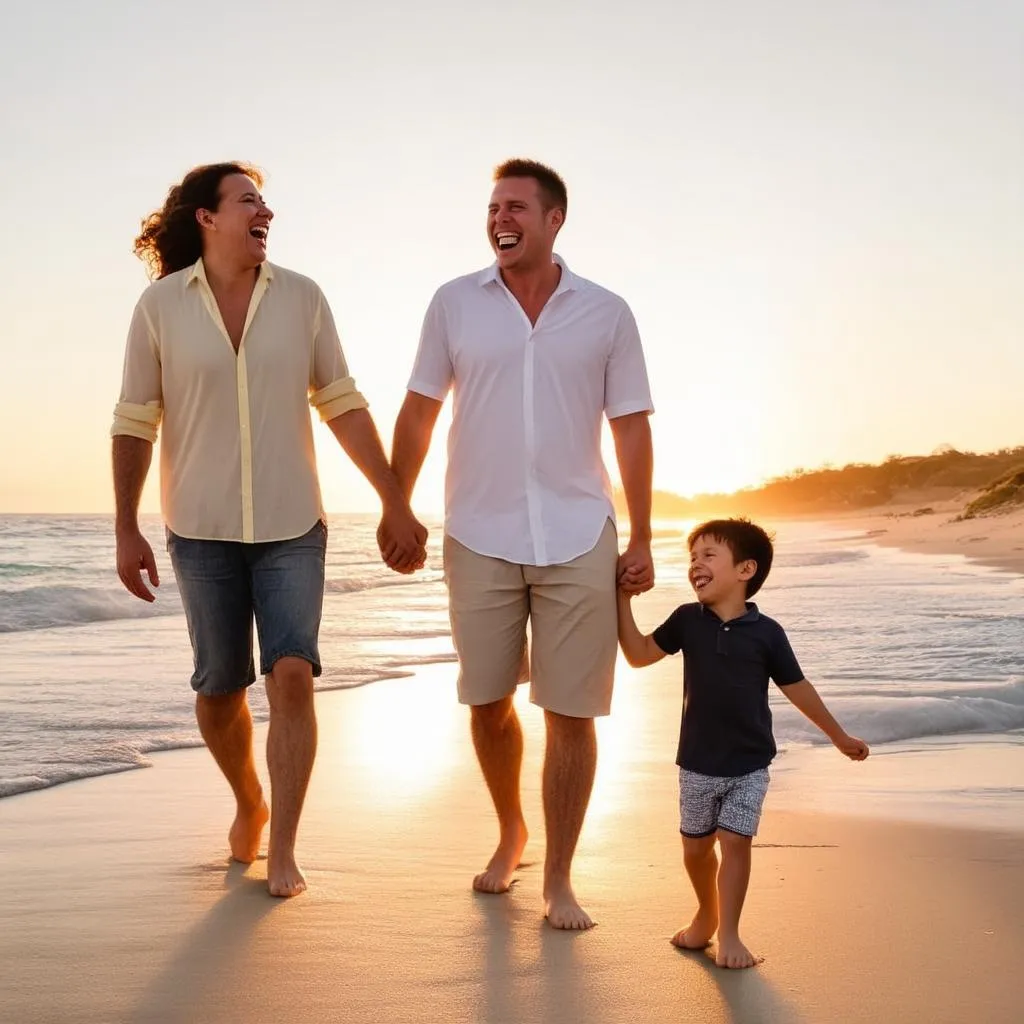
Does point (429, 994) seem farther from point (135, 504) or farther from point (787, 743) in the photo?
point (787, 743)

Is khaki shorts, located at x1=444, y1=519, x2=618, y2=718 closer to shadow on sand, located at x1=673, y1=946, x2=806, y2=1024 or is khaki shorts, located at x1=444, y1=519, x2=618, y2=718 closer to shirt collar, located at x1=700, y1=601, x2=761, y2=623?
shirt collar, located at x1=700, y1=601, x2=761, y2=623

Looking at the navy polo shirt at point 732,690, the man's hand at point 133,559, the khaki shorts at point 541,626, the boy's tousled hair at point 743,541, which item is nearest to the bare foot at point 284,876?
the khaki shorts at point 541,626

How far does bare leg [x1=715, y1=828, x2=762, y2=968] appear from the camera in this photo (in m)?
3.28

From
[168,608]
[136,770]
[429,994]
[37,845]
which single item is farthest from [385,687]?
Result: [168,608]

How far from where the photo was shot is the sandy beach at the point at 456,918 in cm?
→ 302

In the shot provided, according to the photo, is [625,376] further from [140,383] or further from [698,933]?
[698,933]

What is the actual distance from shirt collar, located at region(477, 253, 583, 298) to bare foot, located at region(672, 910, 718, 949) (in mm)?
1885

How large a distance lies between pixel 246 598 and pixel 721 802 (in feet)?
5.61

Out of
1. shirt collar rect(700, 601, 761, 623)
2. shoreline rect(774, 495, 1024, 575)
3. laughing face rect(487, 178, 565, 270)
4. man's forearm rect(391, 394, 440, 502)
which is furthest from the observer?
shoreline rect(774, 495, 1024, 575)

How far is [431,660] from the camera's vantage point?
33.1 ft

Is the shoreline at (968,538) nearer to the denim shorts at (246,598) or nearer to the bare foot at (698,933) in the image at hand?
the denim shorts at (246,598)

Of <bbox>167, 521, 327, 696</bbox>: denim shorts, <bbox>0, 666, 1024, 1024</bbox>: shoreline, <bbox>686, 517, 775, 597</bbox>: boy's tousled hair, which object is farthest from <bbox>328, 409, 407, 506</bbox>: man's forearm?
<bbox>0, 666, 1024, 1024</bbox>: shoreline

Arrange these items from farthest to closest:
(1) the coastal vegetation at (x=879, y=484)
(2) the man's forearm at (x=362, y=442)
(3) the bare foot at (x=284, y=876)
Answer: (1) the coastal vegetation at (x=879, y=484)
(2) the man's forearm at (x=362, y=442)
(3) the bare foot at (x=284, y=876)

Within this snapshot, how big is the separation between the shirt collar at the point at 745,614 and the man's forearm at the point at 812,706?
0.20 metres
